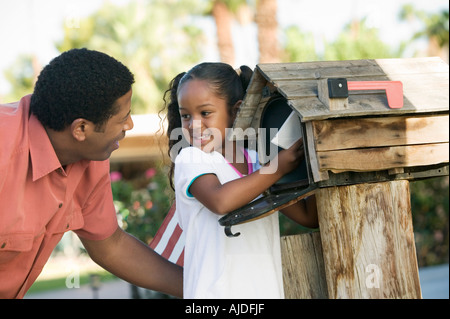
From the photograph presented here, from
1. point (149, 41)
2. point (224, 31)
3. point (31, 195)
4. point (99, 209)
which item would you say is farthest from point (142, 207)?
point (149, 41)

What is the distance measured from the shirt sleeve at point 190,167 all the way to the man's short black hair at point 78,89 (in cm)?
37

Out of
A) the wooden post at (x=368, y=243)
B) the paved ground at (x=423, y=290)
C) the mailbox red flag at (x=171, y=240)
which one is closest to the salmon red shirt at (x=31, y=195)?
the mailbox red flag at (x=171, y=240)

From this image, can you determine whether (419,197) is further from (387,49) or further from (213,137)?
(387,49)

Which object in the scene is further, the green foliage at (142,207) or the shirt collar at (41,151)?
the green foliage at (142,207)

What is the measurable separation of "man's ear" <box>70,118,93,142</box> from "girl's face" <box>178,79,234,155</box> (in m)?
0.43

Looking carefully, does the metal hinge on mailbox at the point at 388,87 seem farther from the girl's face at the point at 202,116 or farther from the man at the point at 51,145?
the man at the point at 51,145

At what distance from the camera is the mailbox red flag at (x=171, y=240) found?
3.27 meters

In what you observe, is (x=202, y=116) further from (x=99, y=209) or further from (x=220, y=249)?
(x=99, y=209)

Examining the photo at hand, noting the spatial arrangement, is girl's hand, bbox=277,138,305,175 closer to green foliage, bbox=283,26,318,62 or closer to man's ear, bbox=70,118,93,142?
man's ear, bbox=70,118,93,142

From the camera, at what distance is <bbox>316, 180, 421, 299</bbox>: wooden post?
2541 millimetres

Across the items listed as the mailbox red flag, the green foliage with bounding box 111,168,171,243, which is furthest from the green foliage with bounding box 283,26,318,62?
the mailbox red flag

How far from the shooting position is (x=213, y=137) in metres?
2.79

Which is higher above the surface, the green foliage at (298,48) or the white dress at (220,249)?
the green foliage at (298,48)
